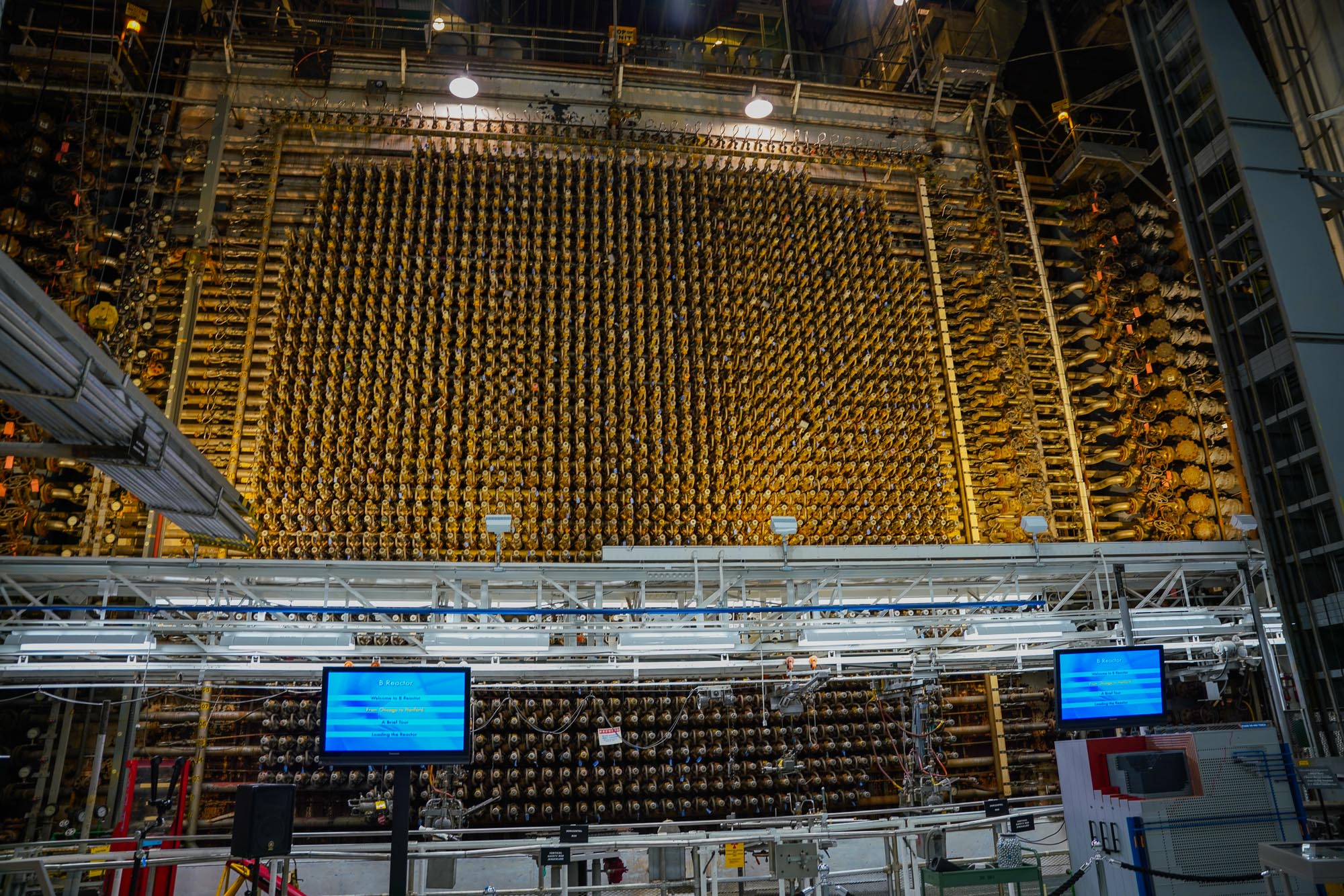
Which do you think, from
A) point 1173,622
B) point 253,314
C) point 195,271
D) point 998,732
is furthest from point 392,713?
point 998,732

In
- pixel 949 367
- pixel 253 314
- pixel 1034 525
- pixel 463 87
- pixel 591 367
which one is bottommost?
pixel 1034 525

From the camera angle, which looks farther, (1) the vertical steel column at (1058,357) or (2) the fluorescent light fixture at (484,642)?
(1) the vertical steel column at (1058,357)

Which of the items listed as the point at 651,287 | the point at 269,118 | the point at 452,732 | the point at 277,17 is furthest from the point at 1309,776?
the point at 277,17

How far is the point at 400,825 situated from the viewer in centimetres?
477

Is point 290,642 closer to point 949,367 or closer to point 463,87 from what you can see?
point 463,87

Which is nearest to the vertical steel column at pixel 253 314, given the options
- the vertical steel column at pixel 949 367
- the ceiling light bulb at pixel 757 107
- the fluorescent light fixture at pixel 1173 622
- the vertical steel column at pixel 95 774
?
the vertical steel column at pixel 95 774

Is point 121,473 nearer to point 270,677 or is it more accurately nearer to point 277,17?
point 270,677

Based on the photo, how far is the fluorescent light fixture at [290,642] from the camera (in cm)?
837

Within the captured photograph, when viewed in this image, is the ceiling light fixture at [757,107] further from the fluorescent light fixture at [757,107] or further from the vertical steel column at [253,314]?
the vertical steel column at [253,314]

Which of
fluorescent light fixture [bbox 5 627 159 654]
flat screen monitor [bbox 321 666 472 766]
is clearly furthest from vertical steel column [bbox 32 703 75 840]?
flat screen monitor [bbox 321 666 472 766]

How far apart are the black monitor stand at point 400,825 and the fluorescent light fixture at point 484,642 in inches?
139

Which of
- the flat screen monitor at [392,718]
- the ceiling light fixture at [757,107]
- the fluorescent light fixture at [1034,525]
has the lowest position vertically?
the flat screen monitor at [392,718]

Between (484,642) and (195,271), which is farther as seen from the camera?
(195,271)

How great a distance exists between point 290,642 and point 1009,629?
6.72m
